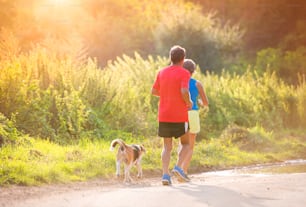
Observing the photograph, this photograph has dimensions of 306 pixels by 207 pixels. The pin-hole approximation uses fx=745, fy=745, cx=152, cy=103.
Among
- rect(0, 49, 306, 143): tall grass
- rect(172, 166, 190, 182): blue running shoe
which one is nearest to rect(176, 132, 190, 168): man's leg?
rect(172, 166, 190, 182): blue running shoe

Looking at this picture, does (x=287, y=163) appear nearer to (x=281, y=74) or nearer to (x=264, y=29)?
(x=281, y=74)

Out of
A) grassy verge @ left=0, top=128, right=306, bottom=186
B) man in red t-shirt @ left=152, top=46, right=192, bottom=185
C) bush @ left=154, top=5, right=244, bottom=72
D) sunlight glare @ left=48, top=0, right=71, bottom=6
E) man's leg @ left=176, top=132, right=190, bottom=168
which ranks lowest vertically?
grassy verge @ left=0, top=128, right=306, bottom=186

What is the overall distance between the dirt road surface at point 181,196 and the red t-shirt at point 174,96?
1.02 meters

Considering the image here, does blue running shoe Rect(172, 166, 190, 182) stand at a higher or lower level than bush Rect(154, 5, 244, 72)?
lower

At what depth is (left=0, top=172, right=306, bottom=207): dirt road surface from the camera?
8609 mm

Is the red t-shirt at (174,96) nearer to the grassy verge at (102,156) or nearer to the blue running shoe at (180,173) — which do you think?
the blue running shoe at (180,173)

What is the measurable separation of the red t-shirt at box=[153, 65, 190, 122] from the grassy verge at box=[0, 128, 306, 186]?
2280 millimetres

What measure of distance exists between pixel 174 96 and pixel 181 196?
2163 millimetres

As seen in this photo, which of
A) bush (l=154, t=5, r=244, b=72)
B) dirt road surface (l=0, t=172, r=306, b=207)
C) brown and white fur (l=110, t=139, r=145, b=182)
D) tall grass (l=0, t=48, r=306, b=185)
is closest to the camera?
dirt road surface (l=0, t=172, r=306, b=207)

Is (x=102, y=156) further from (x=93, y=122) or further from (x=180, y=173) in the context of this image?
(x=180, y=173)

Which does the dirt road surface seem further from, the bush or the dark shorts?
the bush

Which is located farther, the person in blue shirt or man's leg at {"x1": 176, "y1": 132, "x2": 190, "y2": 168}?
the person in blue shirt

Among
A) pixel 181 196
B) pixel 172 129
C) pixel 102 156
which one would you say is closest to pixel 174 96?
pixel 172 129

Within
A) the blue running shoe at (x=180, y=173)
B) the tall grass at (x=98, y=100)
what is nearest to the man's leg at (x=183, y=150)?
the blue running shoe at (x=180, y=173)
